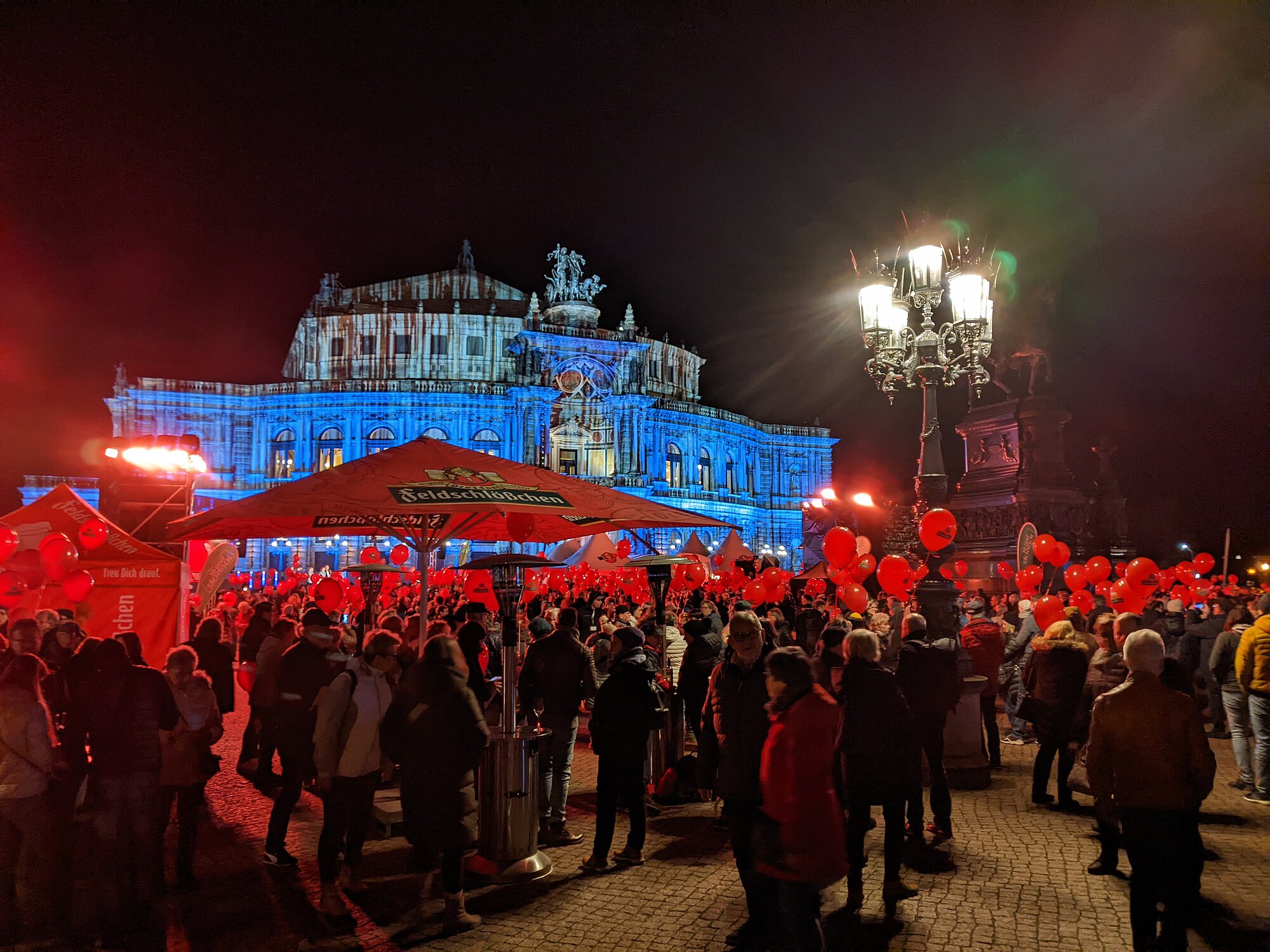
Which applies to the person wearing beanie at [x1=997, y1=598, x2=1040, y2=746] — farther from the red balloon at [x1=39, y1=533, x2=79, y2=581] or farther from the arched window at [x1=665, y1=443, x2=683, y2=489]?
the arched window at [x1=665, y1=443, x2=683, y2=489]

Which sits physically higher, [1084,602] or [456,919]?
[1084,602]

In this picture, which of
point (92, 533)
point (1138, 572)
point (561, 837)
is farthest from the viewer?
point (1138, 572)

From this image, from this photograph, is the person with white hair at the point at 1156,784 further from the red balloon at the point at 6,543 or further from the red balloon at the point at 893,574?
the red balloon at the point at 6,543

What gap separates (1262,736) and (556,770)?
6.89 meters

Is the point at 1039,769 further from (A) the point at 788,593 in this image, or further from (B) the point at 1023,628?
(A) the point at 788,593

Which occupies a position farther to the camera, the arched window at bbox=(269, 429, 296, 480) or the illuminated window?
the illuminated window

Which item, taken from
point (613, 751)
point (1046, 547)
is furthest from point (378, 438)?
point (613, 751)

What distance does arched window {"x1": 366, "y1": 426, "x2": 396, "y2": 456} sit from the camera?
55125 millimetres

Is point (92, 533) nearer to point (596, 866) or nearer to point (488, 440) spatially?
point (596, 866)

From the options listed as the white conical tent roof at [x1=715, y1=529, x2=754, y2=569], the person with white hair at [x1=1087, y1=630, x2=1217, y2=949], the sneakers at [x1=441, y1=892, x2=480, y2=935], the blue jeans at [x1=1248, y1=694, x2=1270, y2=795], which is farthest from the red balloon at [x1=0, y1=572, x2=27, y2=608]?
the white conical tent roof at [x1=715, y1=529, x2=754, y2=569]

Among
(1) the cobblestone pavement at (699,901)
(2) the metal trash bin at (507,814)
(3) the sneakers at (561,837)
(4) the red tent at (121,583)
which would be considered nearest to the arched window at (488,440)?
(4) the red tent at (121,583)

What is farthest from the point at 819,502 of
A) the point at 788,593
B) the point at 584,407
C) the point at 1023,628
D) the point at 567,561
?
the point at 1023,628

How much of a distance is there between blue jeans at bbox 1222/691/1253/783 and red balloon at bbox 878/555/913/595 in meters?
4.05

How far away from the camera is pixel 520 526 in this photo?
9.14 m
